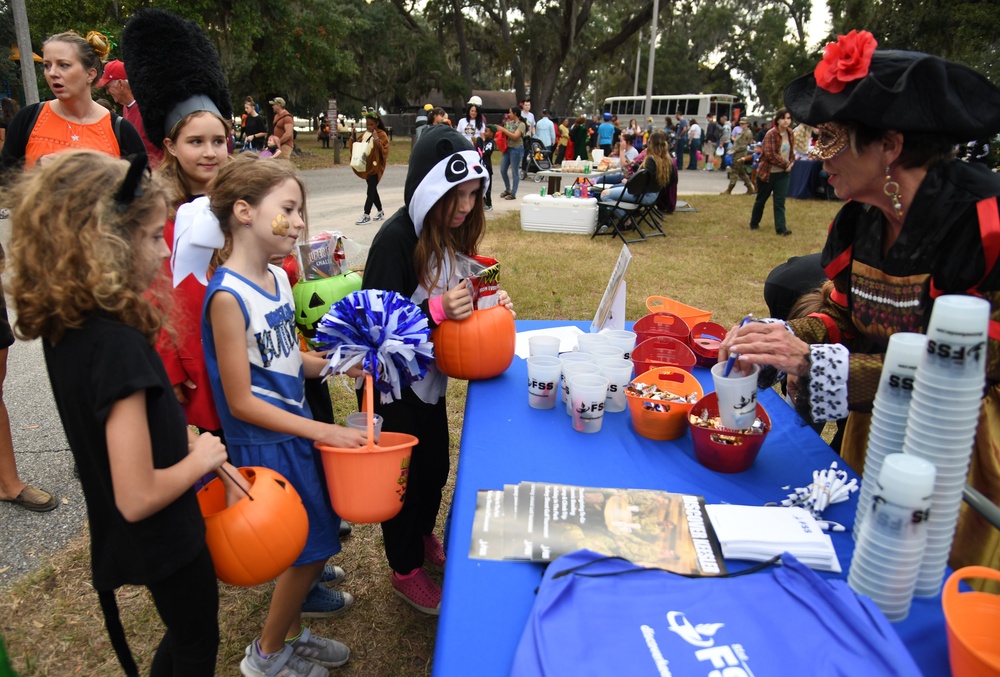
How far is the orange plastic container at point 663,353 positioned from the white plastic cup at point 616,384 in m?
0.25

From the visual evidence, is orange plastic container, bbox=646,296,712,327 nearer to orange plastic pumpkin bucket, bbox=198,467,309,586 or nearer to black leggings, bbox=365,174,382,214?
orange plastic pumpkin bucket, bbox=198,467,309,586

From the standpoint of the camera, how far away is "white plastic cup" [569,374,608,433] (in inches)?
76.3

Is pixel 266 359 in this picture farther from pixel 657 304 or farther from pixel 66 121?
pixel 66 121

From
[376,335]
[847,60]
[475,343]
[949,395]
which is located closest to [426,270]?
[475,343]

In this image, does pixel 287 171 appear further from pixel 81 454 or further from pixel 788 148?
pixel 788 148

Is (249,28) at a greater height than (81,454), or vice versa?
(249,28)

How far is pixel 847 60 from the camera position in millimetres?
1616

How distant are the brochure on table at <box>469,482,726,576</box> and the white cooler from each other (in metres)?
8.96

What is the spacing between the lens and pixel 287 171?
6.42 feet

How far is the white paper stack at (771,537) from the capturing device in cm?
132

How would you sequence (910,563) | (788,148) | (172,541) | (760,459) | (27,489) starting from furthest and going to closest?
(788,148)
(27,489)
(760,459)
(172,541)
(910,563)

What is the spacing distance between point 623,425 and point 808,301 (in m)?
0.92

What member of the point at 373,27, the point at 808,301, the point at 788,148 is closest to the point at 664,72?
the point at 373,27

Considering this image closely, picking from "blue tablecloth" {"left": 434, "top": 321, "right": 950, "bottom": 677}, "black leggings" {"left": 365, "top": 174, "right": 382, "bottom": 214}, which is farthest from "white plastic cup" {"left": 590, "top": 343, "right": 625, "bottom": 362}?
"black leggings" {"left": 365, "top": 174, "right": 382, "bottom": 214}
